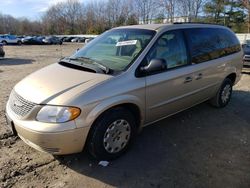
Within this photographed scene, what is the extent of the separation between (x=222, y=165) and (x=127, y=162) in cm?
130

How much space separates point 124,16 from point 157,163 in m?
67.4

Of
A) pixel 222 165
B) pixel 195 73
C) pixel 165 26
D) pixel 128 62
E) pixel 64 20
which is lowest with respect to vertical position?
pixel 222 165

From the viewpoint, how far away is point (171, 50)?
12.6ft

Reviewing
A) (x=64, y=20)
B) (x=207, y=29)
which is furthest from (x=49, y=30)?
(x=207, y=29)

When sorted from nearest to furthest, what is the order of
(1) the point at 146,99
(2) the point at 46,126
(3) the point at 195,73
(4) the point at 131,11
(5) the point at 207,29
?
(2) the point at 46,126, (1) the point at 146,99, (3) the point at 195,73, (5) the point at 207,29, (4) the point at 131,11

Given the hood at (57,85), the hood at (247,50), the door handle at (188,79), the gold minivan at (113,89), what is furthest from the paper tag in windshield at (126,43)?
the hood at (247,50)

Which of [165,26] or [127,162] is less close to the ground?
[165,26]

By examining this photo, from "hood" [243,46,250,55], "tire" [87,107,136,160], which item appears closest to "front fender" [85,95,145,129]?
"tire" [87,107,136,160]

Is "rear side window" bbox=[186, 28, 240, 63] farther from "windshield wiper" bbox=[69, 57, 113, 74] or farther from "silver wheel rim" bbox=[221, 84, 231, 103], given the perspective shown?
"windshield wiper" bbox=[69, 57, 113, 74]

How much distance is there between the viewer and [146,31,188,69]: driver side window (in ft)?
11.9

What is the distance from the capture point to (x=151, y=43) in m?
3.55

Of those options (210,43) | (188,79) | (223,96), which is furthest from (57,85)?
(223,96)

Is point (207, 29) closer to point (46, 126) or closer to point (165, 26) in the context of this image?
point (165, 26)

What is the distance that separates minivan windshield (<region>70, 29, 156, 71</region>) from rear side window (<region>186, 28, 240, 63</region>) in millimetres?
968
